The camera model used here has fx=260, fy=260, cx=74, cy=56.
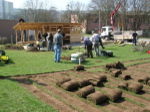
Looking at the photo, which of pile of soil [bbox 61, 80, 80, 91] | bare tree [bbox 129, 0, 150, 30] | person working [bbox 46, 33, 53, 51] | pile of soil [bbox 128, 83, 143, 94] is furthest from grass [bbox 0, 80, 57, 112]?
bare tree [bbox 129, 0, 150, 30]

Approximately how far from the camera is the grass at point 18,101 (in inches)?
280

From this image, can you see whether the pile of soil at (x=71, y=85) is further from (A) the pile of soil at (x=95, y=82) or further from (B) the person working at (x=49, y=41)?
(B) the person working at (x=49, y=41)

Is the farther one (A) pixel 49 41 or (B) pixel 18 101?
(A) pixel 49 41

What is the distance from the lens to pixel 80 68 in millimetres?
13055

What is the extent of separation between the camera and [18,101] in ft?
25.5

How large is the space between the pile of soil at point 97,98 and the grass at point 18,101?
4.33 feet

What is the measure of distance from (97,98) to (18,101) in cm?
235

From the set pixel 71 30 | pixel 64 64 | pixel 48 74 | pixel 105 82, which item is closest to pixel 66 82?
pixel 105 82

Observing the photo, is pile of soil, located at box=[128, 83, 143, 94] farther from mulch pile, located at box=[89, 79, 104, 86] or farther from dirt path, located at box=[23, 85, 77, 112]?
dirt path, located at box=[23, 85, 77, 112]

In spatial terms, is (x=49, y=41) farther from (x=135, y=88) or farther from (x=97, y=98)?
(x=97, y=98)

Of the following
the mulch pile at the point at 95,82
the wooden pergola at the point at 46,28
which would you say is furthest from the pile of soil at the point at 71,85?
the wooden pergola at the point at 46,28

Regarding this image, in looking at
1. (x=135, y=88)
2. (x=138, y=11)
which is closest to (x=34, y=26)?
(x=135, y=88)

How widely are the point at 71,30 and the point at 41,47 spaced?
812cm

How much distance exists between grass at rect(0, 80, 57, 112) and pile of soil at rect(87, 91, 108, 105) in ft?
4.33
